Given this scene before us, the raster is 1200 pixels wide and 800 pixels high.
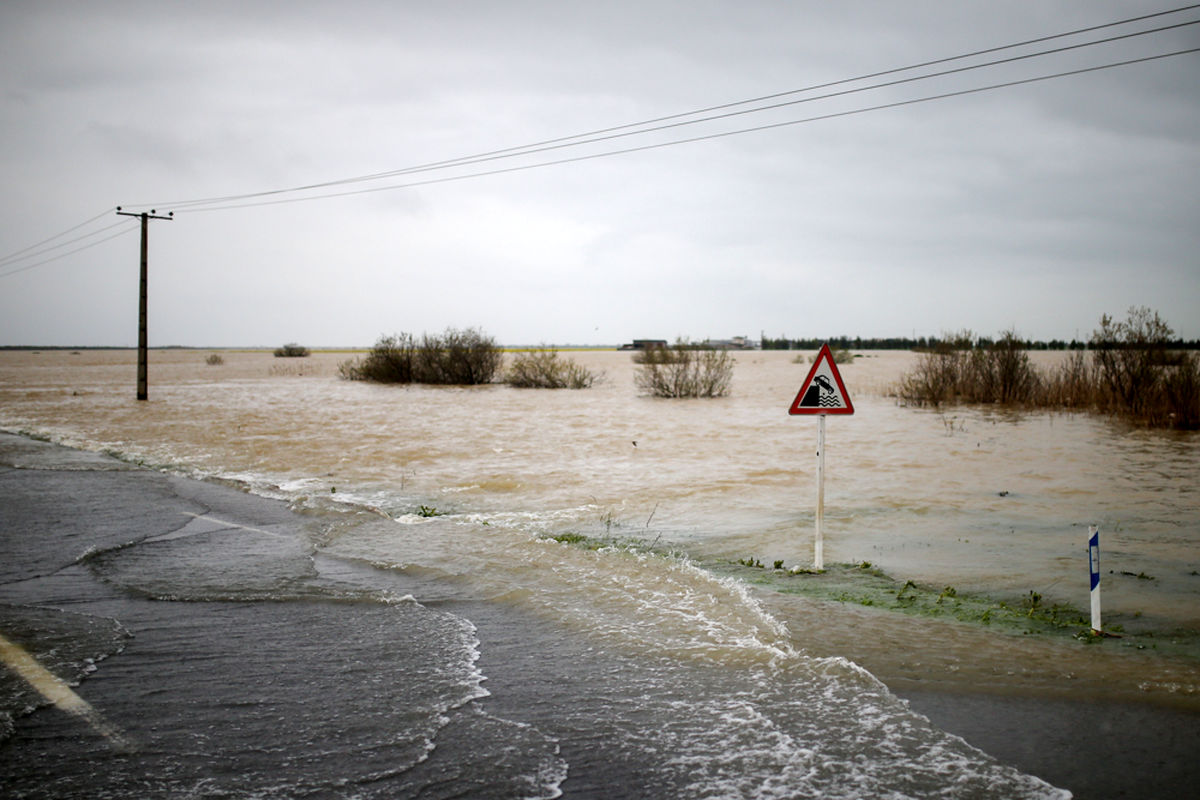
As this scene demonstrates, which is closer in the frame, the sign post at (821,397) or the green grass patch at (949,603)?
the green grass patch at (949,603)

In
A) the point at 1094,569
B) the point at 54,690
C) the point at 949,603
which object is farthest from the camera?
the point at 949,603

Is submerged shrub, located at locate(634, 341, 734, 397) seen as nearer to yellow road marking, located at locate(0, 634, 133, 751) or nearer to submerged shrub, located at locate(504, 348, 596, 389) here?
submerged shrub, located at locate(504, 348, 596, 389)

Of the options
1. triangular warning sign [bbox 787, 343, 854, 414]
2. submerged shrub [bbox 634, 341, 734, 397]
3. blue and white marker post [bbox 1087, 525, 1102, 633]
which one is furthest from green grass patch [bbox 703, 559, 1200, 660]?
submerged shrub [bbox 634, 341, 734, 397]

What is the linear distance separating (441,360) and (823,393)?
39.7m

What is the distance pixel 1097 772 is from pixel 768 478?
32.5 ft

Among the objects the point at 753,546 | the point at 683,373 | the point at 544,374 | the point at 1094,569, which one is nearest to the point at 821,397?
the point at 753,546

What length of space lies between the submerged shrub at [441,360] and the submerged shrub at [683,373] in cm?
1203

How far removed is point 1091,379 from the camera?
25.6m

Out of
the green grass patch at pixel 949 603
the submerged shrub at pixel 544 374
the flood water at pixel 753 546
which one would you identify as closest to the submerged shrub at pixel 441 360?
the submerged shrub at pixel 544 374

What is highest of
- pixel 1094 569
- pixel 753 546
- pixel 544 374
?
pixel 544 374

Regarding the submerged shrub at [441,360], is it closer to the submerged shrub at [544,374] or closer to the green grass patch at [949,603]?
the submerged shrub at [544,374]

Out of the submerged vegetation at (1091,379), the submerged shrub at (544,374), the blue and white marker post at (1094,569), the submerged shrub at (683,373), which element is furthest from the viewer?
the submerged shrub at (544,374)

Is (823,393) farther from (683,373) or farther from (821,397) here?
(683,373)

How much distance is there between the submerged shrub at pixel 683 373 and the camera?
35.5m
